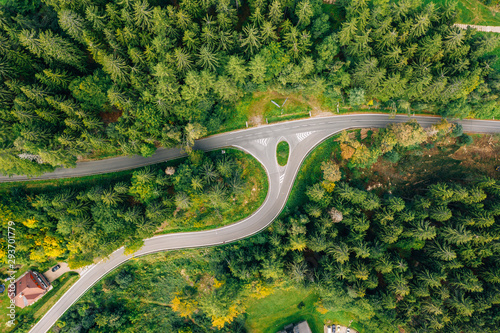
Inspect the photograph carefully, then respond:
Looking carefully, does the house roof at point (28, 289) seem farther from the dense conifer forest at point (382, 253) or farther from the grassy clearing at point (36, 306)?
the dense conifer forest at point (382, 253)

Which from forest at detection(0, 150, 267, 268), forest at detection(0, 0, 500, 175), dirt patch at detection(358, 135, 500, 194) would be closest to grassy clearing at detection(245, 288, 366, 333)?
forest at detection(0, 150, 267, 268)

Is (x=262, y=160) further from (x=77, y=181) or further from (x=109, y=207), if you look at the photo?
(x=77, y=181)

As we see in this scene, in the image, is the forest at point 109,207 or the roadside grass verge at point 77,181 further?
the roadside grass verge at point 77,181

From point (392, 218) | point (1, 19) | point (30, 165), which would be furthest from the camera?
point (392, 218)

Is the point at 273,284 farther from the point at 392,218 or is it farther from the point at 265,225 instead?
the point at 392,218

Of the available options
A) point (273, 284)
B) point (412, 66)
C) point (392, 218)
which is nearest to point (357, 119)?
point (412, 66)

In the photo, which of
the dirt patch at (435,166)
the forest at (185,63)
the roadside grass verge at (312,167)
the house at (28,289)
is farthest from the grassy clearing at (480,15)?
the house at (28,289)
